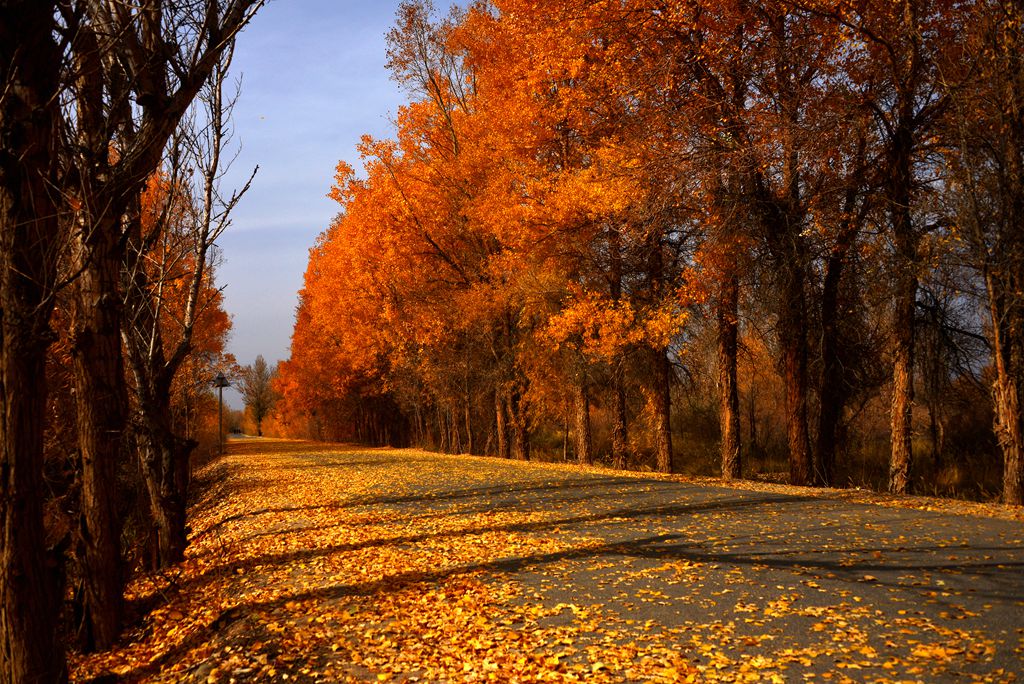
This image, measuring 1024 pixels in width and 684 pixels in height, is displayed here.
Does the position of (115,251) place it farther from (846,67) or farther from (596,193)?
(846,67)

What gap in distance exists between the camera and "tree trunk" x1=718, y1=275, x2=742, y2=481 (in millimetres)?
16312

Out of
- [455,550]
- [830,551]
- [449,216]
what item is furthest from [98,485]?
[449,216]

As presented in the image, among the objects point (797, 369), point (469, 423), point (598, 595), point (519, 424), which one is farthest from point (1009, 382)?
point (469, 423)

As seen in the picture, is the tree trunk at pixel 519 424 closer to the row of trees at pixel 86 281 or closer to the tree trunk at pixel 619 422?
the tree trunk at pixel 619 422

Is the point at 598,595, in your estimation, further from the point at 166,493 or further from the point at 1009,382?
the point at 1009,382

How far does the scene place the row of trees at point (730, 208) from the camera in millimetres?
11992

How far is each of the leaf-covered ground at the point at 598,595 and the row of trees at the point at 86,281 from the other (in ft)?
3.96

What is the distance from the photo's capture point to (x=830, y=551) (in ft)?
26.4

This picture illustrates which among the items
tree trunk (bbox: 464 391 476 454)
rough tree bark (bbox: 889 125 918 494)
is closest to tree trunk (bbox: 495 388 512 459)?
tree trunk (bbox: 464 391 476 454)

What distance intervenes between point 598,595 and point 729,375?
35.2ft

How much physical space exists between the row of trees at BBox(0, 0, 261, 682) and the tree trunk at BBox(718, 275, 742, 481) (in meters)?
10.6

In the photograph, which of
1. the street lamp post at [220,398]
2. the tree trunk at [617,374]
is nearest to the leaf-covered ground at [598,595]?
the tree trunk at [617,374]

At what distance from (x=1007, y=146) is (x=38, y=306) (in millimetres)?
12492

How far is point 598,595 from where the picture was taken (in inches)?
266
